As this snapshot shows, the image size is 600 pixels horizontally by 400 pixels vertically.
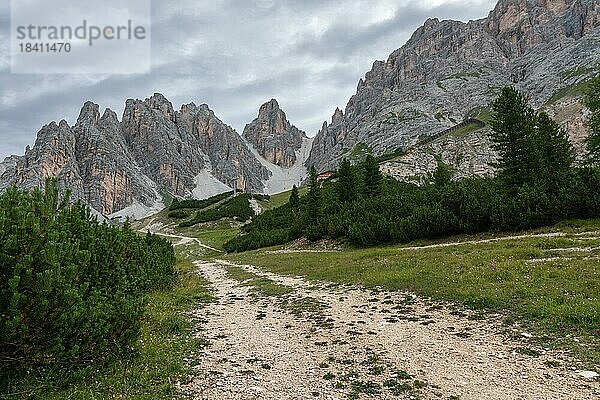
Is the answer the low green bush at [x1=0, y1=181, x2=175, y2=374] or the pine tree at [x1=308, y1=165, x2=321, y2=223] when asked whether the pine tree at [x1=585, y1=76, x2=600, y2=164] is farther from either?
the low green bush at [x1=0, y1=181, x2=175, y2=374]

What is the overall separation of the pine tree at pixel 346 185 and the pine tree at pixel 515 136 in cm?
2953

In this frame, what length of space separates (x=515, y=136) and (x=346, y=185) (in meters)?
32.9

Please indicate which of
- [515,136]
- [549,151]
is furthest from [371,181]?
[515,136]

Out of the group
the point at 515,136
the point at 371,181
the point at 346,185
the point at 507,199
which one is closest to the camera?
the point at 507,199

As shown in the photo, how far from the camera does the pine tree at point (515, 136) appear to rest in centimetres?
4566

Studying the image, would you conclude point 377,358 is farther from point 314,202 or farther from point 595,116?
point 314,202

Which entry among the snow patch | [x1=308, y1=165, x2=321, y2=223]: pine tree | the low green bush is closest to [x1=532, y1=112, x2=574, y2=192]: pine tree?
[x1=308, y1=165, x2=321, y2=223]: pine tree

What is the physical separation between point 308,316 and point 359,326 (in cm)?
283

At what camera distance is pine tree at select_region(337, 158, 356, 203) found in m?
72.8

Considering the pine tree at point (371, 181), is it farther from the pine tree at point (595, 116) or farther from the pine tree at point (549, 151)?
the pine tree at point (595, 116)

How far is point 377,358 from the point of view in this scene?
10.6 metres

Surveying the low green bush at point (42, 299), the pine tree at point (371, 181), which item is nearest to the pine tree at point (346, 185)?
the pine tree at point (371, 181)

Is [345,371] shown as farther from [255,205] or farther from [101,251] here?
[255,205]

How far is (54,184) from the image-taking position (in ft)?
34.1
